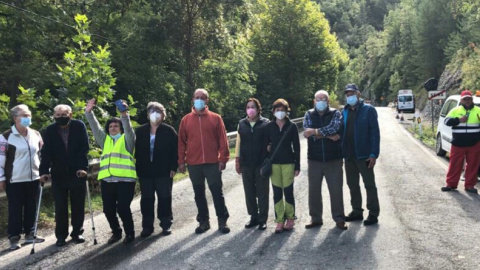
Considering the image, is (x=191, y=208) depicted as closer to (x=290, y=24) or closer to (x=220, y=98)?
(x=220, y=98)

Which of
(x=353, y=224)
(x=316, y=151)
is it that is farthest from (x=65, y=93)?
(x=353, y=224)

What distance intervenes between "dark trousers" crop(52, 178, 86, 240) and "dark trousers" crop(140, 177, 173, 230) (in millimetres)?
827

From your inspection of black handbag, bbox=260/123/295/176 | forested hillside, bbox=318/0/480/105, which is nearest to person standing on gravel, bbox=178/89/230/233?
black handbag, bbox=260/123/295/176

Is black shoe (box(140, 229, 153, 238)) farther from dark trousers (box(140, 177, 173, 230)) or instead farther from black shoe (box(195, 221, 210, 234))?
black shoe (box(195, 221, 210, 234))

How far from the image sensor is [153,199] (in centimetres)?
606

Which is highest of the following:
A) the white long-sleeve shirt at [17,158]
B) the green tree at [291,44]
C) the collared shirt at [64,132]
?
the green tree at [291,44]

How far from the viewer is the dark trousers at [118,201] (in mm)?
5703

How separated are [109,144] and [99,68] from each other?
364cm

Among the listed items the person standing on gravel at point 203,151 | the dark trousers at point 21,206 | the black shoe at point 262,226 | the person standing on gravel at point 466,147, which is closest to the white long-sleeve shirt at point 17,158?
the dark trousers at point 21,206

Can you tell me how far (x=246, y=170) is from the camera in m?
6.21

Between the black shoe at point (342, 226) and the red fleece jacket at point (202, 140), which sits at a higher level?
the red fleece jacket at point (202, 140)

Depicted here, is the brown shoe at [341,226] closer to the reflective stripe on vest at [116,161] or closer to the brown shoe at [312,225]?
the brown shoe at [312,225]

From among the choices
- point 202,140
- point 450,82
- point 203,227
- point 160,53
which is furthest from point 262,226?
point 450,82

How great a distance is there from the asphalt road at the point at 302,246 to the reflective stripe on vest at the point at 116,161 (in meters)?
0.92
